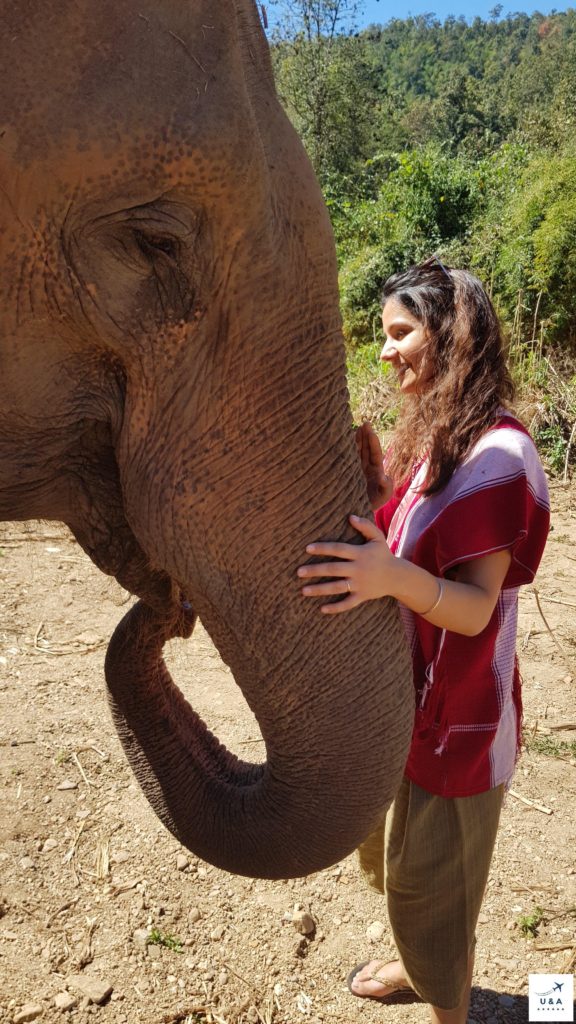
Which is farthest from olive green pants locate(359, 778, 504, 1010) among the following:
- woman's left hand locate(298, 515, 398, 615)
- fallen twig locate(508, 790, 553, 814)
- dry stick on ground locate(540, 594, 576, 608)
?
dry stick on ground locate(540, 594, 576, 608)

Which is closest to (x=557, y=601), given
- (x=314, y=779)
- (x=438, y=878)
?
(x=438, y=878)

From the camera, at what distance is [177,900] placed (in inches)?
112

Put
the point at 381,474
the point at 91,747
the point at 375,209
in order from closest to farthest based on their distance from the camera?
1. the point at 381,474
2. the point at 91,747
3. the point at 375,209

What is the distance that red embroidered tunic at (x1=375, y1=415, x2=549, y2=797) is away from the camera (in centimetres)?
182

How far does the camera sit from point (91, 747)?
3.55 metres

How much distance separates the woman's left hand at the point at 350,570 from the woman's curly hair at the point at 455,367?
0.66m

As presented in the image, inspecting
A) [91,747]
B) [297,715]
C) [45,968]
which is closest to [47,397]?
[297,715]

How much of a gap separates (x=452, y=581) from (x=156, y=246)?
97 centimetres

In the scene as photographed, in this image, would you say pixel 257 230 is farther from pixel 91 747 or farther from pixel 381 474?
pixel 91 747

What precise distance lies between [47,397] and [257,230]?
1.24ft

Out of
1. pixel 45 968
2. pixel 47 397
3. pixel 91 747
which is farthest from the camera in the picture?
pixel 91 747

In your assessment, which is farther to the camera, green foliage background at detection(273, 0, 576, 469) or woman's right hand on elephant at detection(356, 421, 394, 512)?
green foliage background at detection(273, 0, 576, 469)

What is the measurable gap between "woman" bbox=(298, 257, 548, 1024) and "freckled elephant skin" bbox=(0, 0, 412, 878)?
429 millimetres

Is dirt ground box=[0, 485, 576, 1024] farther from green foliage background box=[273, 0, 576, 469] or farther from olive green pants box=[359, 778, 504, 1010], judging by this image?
green foliage background box=[273, 0, 576, 469]
